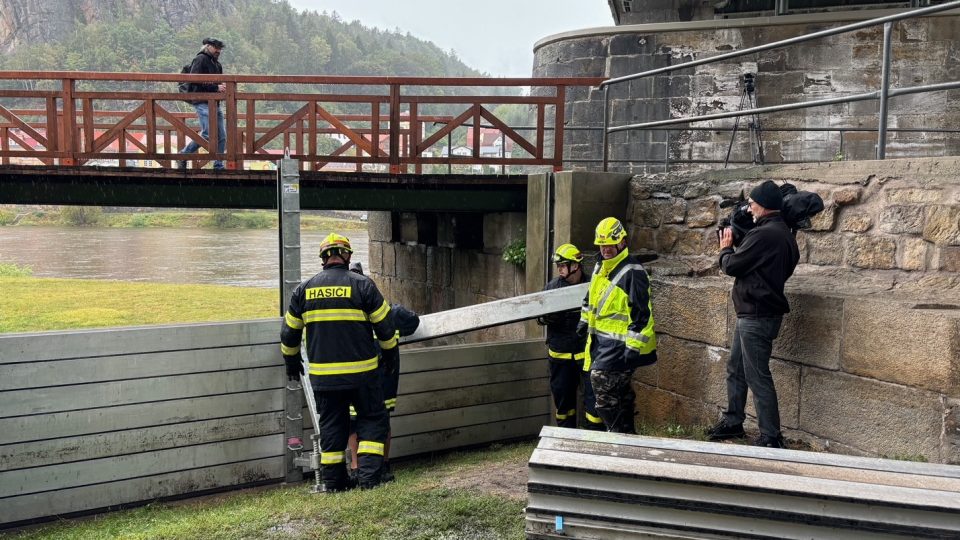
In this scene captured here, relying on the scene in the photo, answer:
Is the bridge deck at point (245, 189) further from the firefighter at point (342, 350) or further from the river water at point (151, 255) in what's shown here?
the river water at point (151, 255)

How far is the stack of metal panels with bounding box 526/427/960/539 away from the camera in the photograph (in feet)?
10.0

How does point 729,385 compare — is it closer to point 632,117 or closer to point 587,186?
point 587,186

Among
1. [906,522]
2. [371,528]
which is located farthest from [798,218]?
[371,528]

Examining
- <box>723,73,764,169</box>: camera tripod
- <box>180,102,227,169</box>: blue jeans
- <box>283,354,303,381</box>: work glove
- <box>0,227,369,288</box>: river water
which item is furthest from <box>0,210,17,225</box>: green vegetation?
<box>283,354,303,381</box>: work glove

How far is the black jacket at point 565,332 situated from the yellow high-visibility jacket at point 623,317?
0.92 meters

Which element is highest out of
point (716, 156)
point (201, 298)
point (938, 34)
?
point (938, 34)

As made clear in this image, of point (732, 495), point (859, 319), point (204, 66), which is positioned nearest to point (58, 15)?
point (204, 66)

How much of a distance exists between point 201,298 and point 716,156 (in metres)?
14.1

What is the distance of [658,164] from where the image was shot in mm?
12789

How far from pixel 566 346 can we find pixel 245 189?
14.7 ft

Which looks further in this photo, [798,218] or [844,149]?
[844,149]

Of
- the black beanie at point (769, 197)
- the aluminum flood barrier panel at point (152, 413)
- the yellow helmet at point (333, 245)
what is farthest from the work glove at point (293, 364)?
the black beanie at point (769, 197)

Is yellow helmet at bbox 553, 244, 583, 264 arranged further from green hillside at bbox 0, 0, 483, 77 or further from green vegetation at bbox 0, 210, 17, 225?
green hillside at bbox 0, 0, 483, 77

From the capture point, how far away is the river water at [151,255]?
2689 centimetres
